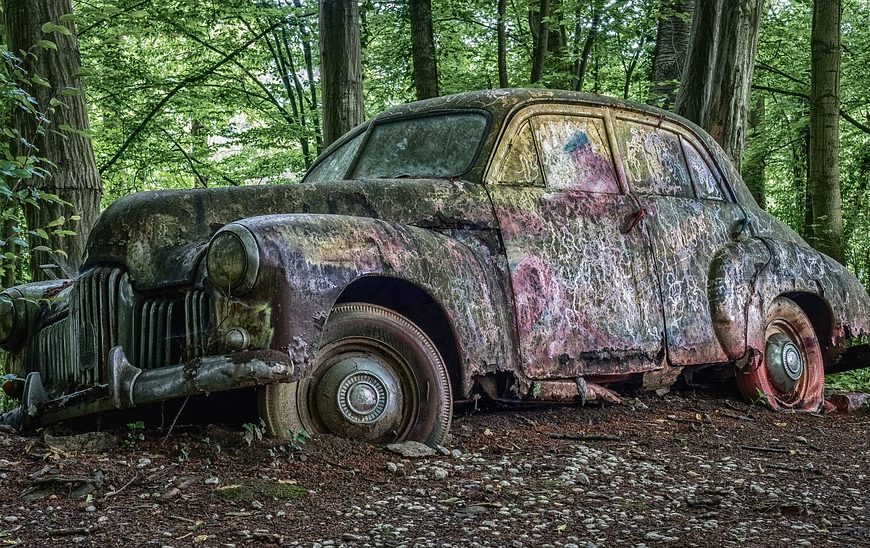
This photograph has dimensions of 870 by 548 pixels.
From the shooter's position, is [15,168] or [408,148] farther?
[408,148]

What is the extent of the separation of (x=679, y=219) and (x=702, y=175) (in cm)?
64

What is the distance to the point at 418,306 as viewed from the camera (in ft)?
16.3

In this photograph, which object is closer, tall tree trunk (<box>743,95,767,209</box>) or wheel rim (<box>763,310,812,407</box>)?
wheel rim (<box>763,310,812,407</box>)

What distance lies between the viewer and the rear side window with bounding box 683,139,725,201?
665 cm

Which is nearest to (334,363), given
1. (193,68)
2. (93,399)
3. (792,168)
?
(93,399)

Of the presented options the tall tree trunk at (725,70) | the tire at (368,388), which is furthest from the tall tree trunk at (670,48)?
the tire at (368,388)

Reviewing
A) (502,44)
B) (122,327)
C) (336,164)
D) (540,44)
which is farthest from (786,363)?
(502,44)

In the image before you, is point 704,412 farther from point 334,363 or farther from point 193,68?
point 193,68

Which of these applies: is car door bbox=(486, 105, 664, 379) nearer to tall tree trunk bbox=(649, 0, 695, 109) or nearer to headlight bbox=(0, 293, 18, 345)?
headlight bbox=(0, 293, 18, 345)

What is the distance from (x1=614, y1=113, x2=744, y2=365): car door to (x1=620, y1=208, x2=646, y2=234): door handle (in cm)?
9

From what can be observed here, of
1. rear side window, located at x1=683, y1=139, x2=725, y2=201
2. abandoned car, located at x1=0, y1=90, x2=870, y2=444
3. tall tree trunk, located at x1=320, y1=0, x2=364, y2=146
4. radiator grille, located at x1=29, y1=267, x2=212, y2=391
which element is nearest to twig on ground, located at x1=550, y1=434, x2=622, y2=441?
abandoned car, located at x1=0, y1=90, x2=870, y2=444

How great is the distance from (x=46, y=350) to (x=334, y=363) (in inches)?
70.9

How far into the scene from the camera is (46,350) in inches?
204

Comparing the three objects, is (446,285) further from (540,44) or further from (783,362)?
(540,44)
